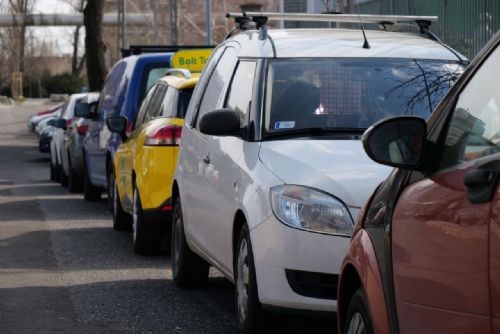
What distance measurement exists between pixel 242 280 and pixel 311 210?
83cm

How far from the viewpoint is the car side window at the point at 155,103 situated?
1200 centimetres

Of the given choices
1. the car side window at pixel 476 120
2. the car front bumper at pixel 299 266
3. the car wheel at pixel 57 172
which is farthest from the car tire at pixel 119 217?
the car wheel at pixel 57 172

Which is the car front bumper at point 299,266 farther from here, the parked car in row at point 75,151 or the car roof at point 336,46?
the parked car in row at point 75,151

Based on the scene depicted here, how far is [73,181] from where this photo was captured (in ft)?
68.2

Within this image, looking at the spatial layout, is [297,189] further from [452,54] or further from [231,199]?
[452,54]

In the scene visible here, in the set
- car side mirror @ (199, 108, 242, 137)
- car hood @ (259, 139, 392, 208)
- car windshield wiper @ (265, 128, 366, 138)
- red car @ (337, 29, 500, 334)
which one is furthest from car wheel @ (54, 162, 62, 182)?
red car @ (337, 29, 500, 334)

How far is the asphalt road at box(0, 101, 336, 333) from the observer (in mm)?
8078

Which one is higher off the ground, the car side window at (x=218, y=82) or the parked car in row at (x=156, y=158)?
the car side window at (x=218, y=82)

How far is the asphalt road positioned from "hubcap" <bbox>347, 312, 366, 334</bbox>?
2.12 m

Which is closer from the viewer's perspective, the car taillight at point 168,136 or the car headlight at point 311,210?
the car headlight at point 311,210

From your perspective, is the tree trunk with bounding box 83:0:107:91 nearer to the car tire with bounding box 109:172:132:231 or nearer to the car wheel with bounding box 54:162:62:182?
the car wheel with bounding box 54:162:62:182

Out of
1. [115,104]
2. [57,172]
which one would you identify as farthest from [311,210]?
[57,172]

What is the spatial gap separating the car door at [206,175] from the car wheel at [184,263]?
356mm

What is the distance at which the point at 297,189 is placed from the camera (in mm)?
6777
